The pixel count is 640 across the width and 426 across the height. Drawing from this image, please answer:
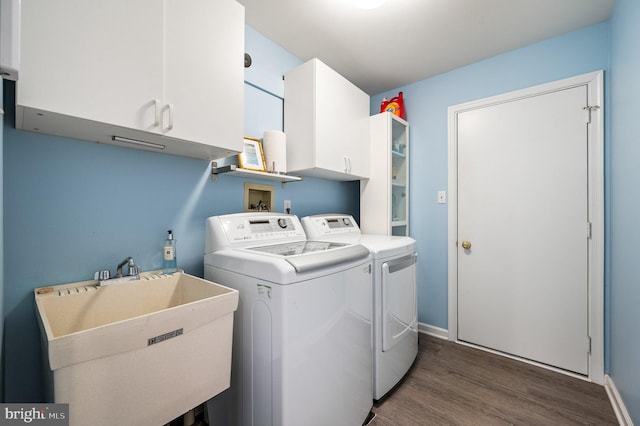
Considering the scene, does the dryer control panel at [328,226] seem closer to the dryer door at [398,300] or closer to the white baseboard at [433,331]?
the dryer door at [398,300]

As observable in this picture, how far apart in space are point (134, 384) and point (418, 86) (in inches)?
120

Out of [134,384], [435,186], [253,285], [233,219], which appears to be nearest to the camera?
[134,384]

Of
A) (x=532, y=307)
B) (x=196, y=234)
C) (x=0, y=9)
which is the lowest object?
(x=532, y=307)

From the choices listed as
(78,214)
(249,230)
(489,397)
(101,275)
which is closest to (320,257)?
(249,230)

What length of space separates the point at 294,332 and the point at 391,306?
82 centimetres

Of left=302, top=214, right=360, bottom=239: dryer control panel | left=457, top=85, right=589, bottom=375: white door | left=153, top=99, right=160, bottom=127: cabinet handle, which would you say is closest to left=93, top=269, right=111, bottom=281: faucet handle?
left=153, top=99, right=160, bottom=127: cabinet handle

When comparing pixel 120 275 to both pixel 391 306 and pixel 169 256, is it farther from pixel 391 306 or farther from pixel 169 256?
pixel 391 306

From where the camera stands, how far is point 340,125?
7.04ft

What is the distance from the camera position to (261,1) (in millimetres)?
1663

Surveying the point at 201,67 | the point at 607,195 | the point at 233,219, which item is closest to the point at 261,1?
the point at 201,67

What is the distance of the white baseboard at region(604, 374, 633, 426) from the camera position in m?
1.45

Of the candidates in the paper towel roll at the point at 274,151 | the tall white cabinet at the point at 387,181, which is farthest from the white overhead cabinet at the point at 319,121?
the tall white cabinet at the point at 387,181

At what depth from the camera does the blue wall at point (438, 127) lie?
214cm

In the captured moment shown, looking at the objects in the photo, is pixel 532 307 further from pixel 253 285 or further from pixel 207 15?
pixel 207 15
